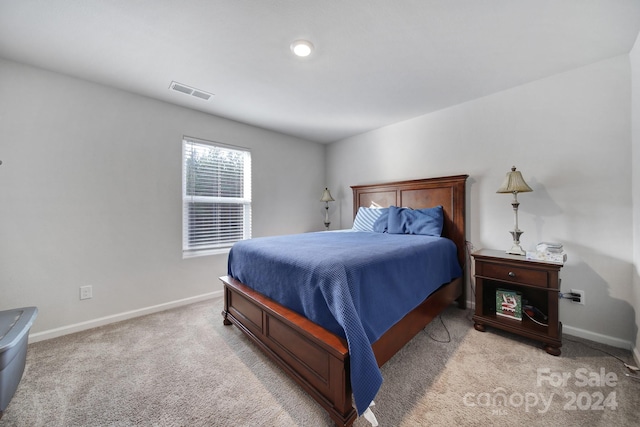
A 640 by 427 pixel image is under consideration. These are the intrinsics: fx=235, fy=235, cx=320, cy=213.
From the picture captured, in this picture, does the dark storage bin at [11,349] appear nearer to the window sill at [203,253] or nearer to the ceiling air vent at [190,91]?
the window sill at [203,253]

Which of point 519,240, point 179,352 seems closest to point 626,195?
point 519,240

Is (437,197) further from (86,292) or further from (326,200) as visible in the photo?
(86,292)

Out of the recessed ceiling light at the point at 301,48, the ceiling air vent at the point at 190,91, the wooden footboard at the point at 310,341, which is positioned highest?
the ceiling air vent at the point at 190,91

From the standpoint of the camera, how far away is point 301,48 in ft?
5.83

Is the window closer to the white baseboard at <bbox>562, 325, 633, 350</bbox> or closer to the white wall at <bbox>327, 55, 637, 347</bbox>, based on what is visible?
the white wall at <bbox>327, 55, 637, 347</bbox>

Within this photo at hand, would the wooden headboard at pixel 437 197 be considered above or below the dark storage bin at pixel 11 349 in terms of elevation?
above

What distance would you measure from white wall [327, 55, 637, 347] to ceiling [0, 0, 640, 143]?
9.0 inches

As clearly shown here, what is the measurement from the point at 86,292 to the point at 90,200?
87 cm

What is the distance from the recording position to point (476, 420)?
1213 mm

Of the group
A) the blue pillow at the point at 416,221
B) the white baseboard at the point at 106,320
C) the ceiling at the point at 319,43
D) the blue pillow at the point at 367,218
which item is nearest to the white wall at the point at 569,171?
the ceiling at the point at 319,43

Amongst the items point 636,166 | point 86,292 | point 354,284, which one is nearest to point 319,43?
point 354,284

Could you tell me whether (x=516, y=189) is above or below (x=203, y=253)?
above

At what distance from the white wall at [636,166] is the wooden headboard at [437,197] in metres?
1.13

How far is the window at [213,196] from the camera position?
113 inches
